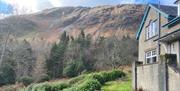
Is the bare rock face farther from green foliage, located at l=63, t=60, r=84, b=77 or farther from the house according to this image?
the house

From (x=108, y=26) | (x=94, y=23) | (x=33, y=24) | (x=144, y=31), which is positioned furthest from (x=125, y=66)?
(x=33, y=24)

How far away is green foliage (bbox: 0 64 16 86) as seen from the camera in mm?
69625

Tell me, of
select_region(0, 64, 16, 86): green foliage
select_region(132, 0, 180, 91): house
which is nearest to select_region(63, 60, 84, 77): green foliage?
select_region(0, 64, 16, 86): green foliage

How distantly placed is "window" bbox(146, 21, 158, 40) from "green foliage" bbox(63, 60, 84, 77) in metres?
37.0

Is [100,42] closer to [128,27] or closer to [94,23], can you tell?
[128,27]

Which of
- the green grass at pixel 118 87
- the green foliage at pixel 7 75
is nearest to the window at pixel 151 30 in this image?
the green grass at pixel 118 87

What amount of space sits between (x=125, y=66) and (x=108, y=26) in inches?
3118

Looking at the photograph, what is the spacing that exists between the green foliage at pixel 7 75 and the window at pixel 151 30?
1602 inches

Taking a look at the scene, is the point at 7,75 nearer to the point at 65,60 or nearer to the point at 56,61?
the point at 56,61

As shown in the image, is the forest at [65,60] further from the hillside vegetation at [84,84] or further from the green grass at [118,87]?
the green grass at [118,87]

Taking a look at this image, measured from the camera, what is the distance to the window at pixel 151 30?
113ft

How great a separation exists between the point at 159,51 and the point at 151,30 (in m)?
3.34

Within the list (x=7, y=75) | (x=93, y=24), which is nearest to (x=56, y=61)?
(x=7, y=75)

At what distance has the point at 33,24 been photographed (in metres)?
197
